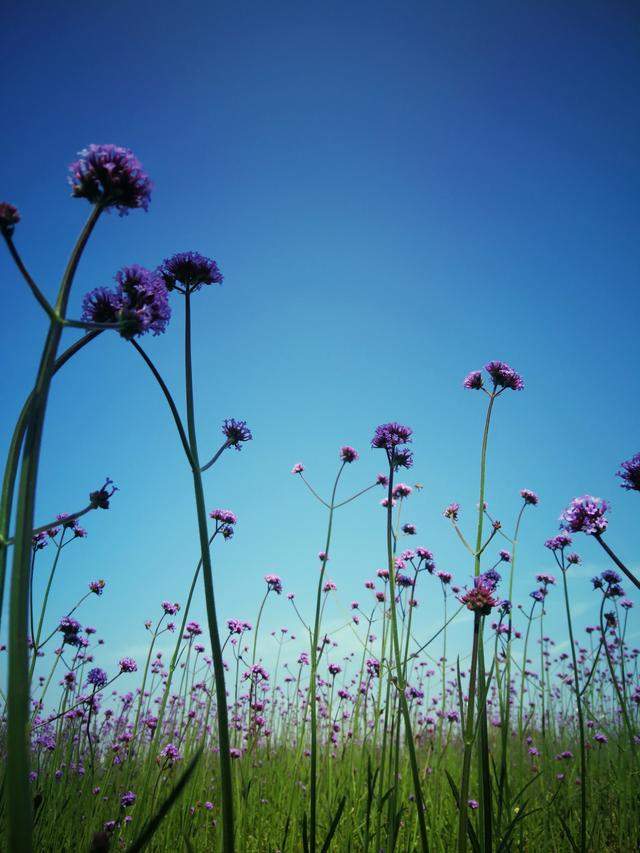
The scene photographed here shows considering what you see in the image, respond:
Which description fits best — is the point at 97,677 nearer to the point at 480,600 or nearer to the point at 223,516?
the point at 223,516

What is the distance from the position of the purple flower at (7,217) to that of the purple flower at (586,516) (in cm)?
285

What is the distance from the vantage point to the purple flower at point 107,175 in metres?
1.59

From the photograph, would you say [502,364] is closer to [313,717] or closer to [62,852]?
[313,717]

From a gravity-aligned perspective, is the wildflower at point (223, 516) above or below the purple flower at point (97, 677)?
above

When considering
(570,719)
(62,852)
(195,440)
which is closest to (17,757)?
(195,440)

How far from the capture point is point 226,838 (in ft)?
3.85

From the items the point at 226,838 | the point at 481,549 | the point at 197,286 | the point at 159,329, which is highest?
the point at 197,286

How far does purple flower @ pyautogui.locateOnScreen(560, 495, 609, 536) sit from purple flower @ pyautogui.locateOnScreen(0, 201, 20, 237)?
2845mm

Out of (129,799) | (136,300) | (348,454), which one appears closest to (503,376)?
(348,454)

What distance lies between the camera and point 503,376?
365 cm

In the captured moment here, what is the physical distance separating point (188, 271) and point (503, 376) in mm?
2627

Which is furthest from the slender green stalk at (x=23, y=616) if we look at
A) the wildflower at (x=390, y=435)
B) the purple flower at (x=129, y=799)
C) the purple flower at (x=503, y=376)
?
the purple flower at (x=129, y=799)

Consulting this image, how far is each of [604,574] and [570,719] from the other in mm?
8150

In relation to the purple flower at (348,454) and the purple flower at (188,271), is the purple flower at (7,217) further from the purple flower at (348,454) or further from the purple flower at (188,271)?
the purple flower at (348,454)
